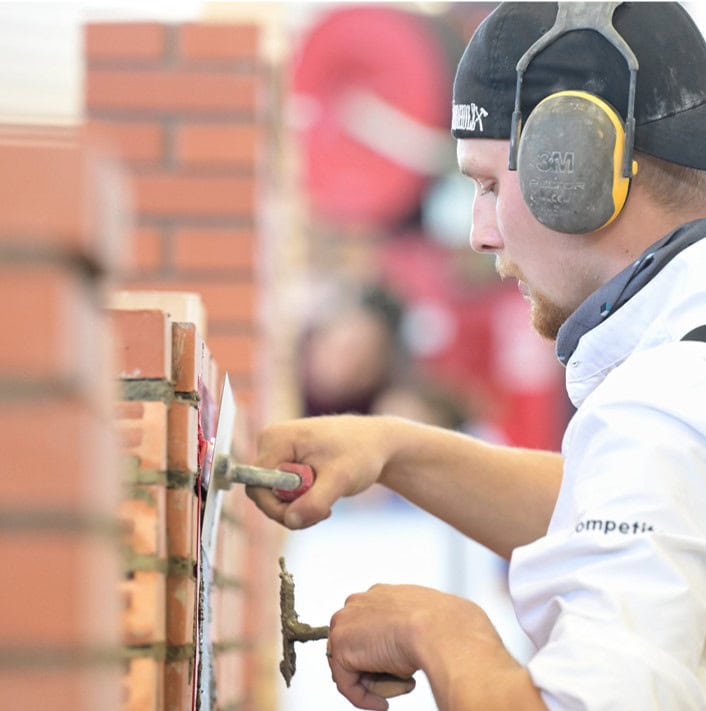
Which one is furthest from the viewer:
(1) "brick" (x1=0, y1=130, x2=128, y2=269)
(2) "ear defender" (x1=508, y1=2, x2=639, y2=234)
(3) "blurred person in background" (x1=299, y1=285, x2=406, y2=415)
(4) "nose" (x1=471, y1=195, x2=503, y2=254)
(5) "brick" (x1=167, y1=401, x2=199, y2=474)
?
(3) "blurred person in background" (x1=299, y1=285, x2=406, y2=415)

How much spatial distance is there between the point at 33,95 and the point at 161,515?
3.85m

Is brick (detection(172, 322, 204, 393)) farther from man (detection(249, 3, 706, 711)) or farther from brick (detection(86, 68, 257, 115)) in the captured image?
brick (detection(86, 68, 257, 115))

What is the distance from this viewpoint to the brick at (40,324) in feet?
2.34

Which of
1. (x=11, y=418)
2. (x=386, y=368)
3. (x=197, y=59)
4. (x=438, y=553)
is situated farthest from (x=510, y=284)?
(x=11, y=418)

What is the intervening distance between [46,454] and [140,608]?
0.69 metres

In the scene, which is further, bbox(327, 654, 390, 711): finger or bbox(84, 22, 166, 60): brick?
bbox(84, 22, 166, 60): brick

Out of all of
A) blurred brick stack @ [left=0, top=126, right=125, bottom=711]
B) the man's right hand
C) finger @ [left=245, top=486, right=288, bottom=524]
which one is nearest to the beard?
the man's right hand

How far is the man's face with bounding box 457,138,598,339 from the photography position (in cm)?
164

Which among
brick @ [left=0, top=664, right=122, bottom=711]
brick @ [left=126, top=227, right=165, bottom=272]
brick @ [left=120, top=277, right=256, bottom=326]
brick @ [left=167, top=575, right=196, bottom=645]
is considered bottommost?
brick @ [left=167, top=575, right=196, bottom=645]

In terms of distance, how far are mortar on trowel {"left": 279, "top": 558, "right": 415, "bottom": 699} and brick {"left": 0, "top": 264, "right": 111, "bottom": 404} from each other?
794 millimetres

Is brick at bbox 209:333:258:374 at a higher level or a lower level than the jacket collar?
lower

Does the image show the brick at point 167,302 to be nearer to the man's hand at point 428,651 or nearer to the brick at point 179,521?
the brick at point 179,521

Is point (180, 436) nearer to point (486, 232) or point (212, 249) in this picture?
point (486, 232)

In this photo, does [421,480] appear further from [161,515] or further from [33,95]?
[33,95]
